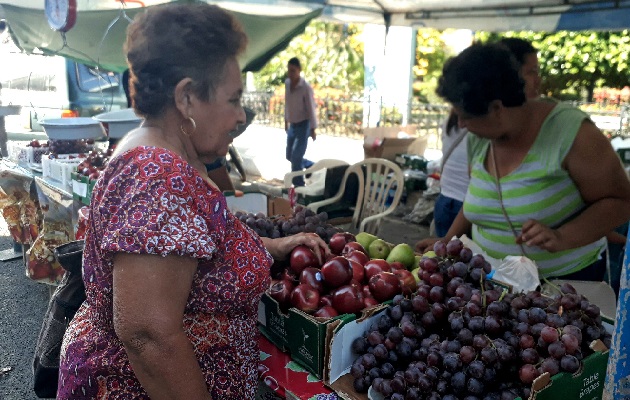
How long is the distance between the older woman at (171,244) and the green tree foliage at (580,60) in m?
13.8

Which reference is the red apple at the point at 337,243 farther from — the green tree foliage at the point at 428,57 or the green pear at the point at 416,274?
the green tree foliage at the point at 428,57

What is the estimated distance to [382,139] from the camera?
7496 millimetres

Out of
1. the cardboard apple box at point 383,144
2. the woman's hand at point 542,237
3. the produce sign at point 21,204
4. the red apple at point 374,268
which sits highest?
the woman's hand at point 542,237

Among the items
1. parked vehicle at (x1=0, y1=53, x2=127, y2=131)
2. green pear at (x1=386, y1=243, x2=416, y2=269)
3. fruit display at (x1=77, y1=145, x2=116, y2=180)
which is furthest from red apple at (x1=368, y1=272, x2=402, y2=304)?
parked vehicle at (x1=0, y1=53, x2=127, y2=131)

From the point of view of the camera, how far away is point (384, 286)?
66.9 inches

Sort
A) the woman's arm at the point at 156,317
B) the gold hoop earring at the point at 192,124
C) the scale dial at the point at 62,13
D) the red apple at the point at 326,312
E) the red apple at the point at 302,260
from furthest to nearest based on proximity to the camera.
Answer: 1. the scale dial at the point at 62,13
2. the red apple at the point at 302,260
3. the red apple at the point at 326,312
4. the gold hoop earring at the point at 192,124
5. the woman's arm at the point at 156,317

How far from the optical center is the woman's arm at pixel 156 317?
1047 mm

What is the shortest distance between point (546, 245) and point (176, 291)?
1513 mm

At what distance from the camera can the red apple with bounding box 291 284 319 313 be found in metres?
1.64

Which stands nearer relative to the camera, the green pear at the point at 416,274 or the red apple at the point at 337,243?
the green pear at the point at 416,274

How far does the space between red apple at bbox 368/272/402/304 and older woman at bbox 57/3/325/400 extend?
507 mm

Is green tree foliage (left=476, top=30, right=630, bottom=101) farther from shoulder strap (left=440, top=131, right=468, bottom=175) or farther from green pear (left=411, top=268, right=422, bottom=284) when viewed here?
green pear (left=411, top=268, right=422, bottom=284)

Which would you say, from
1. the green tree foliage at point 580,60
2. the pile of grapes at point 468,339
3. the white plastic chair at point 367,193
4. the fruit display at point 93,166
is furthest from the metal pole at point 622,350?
the green tree foliage at point 580,60

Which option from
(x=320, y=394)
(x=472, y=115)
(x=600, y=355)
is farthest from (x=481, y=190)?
(x=320, y=394)
